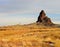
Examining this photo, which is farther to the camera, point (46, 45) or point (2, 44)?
point (46, 45)

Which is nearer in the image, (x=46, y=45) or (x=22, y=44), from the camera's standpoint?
(x=22, y=44)

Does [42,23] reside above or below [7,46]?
below

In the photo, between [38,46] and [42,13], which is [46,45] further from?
[42,13]

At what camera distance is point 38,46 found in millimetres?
24281

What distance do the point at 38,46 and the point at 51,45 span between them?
2117 millimetres

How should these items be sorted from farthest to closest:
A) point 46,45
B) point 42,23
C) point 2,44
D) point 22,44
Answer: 1. point 42,23
2. point 46,45
3. point 22,44
4. point 2,44

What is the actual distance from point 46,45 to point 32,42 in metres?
1.63

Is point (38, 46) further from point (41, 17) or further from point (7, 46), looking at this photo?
point (41, 17)

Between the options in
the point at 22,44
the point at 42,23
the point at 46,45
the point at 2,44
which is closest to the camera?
the point at 2,44

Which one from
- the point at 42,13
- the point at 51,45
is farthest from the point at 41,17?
the point at 51,45

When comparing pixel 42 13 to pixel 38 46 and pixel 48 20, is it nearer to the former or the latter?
pixel 48 20

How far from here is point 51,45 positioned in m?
25.7

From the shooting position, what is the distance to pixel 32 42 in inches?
992

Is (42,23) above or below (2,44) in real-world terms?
below
